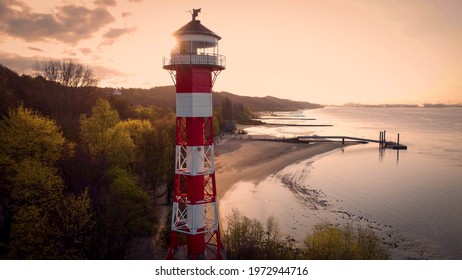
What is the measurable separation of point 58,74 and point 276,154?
34009 mm

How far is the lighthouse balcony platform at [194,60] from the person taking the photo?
15.2 metres

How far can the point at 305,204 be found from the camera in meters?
30.9

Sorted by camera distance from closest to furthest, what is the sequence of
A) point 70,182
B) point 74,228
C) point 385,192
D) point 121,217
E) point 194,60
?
1. point 194,60
2. point 74,228
3. point 121,217
4. point 70,182
5. point 385,192

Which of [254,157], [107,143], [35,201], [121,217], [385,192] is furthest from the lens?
[254,157]

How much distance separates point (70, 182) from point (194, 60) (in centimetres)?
1285

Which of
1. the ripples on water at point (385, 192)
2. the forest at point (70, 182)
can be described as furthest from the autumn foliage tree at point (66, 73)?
the ripples on water at point (385, 192)

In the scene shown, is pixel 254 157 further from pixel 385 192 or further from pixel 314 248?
pixel 314 248

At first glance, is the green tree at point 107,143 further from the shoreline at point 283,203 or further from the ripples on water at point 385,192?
the ripples on water at point 385,192

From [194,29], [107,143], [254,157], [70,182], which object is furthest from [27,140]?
[254,157]

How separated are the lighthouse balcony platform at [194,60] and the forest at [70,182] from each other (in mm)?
8073

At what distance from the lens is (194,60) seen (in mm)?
15188

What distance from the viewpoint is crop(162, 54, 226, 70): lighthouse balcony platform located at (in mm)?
15188
